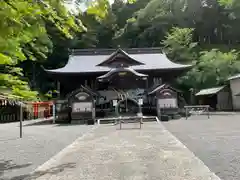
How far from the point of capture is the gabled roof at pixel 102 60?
22.8 metres

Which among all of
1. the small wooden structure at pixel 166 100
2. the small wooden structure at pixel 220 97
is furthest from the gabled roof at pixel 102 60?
the small wooden structure at pixel 220 97

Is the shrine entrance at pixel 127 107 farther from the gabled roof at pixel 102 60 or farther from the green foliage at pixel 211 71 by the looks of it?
the green foliage at pixel 211 71

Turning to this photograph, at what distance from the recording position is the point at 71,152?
718 cm

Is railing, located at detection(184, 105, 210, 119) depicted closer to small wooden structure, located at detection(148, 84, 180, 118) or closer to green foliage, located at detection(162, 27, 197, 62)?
small wooden structure, located at detection(148, 84, 180, 118)

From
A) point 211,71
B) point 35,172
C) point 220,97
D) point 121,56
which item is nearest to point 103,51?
point 121,56

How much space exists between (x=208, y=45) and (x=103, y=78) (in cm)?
2760

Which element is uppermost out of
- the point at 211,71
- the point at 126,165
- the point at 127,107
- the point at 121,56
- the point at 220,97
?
the point at 121,56

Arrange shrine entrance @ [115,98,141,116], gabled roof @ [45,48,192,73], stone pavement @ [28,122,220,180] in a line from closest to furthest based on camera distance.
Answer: stone pavement @ [28,122,220,180], shrine entrance @ [115,98,141,116], gabled roof @ [45,48,192,73]

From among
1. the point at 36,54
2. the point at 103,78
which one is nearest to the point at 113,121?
the point at 103,78

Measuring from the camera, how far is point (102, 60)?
26.3m

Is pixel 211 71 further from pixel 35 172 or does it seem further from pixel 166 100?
pixel 35 172

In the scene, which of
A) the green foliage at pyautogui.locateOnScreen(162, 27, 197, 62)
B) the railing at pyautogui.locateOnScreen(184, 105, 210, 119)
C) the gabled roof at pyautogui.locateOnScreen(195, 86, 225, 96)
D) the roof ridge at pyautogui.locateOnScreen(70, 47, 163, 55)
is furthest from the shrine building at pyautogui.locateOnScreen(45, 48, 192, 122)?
the gabled roof at pyautogui.locateOnScreen(195, 86, 225, 96)

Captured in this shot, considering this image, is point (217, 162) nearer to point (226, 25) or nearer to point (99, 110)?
point (99, 110)

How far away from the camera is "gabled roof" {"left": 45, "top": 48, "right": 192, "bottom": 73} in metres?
22.8
